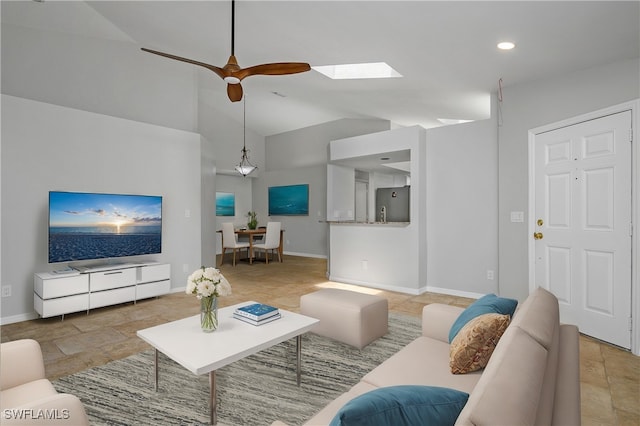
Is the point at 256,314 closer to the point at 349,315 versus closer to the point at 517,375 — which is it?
the point at 349,315

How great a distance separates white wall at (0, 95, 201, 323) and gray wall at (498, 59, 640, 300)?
13.8 feet

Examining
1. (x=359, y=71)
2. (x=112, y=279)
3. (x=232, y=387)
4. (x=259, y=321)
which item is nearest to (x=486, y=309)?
(x=259, y=321)

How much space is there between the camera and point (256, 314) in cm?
224

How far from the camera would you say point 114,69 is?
4395 mm

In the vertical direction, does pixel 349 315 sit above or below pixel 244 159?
below

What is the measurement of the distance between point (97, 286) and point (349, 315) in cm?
296

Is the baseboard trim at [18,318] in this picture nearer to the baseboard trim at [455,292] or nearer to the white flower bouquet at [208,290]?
the white flower bouquet at [208,290]

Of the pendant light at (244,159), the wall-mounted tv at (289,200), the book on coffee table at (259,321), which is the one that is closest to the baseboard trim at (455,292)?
the book on coffee table at (259,321)

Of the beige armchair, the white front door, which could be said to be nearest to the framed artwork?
the white front door

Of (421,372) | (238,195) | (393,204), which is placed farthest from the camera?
(238,195)

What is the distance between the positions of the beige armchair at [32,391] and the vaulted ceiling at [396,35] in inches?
117

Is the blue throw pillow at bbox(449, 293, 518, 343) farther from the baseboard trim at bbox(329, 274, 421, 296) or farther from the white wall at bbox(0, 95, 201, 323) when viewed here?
the white wall at bbox(0, 95, 201, 323)

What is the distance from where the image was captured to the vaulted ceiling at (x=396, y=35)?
8.44ft

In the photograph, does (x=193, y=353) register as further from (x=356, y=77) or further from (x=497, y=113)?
(x=497, y=113)
